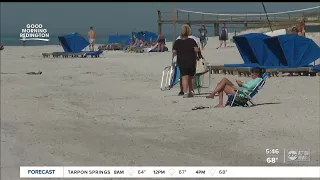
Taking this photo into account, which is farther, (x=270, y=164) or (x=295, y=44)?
(x=295, y=44)

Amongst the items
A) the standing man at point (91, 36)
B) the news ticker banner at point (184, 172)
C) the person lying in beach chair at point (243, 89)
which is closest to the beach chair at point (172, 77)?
the person lying in beach chair at point (243, 89)

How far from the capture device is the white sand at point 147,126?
20.7 feet

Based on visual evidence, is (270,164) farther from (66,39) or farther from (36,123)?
(66,39)

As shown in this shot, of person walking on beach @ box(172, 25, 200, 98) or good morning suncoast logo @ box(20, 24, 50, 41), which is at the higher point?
person walking on beach @ box(172, 25, 200, 98)

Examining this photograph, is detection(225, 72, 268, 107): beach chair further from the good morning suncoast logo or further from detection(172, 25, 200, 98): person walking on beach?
the good morning suncoast logo

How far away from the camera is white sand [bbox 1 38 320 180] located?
248 inches

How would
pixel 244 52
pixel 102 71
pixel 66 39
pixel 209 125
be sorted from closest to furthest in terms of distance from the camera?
1. pixel 209 125
2. pixel 244 52
3. pixel 102 71
4. pixel 66 39

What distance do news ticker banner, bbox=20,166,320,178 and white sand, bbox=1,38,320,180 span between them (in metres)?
0.54

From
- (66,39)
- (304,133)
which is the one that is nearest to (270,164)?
(304,133)

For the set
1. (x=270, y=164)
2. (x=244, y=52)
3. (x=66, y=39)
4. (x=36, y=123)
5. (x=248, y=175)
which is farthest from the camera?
(x=66, y=39)

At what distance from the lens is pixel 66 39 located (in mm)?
26031

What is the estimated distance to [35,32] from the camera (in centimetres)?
3500

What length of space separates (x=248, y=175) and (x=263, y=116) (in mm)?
3323

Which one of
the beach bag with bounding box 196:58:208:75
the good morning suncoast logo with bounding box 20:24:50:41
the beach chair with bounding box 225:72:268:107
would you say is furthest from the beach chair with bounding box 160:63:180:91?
the good morning suncoast logo with bounding box 20:24:50:41
